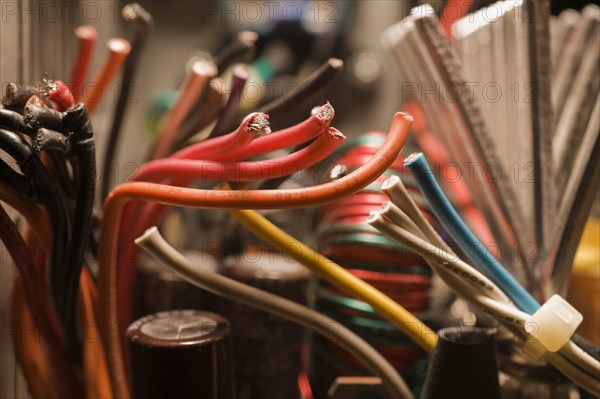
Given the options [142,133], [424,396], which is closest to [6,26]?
[424,396]

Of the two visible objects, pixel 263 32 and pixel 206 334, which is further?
pixel 263 32

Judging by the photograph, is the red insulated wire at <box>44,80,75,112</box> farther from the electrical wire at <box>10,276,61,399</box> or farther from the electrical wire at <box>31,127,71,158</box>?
the electrical wire at <box>10,276,61,399</box>

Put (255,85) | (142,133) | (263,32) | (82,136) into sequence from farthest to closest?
1. (263,32)
2. (142,133)
3. (255,85)
4. (82,136)

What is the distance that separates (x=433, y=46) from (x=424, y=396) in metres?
0.22

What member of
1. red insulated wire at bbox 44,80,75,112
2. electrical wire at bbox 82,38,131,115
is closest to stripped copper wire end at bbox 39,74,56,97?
red insulated wire at bbox 44,80,75,112

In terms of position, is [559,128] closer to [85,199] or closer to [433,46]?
[433,46]

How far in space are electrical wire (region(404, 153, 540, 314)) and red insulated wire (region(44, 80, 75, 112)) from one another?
0.19 meters

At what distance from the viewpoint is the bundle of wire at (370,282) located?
0.43 meters

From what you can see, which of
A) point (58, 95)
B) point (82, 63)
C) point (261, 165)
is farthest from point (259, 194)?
point (82, 63)

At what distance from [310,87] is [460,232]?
5.3 inches

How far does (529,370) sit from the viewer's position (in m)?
0.38

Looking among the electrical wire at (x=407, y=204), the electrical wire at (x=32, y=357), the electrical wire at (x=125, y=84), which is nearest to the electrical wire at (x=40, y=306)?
the electrical wire at (x=32, y=357)

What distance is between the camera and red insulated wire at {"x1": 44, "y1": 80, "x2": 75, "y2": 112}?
0.32 metres

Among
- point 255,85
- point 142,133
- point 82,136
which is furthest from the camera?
point 142,133
